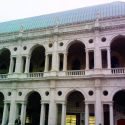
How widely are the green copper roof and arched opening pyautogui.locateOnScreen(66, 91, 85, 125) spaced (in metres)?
10.7

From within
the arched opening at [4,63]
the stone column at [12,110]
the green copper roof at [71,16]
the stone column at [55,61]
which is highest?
the green copper roof at [71,16]

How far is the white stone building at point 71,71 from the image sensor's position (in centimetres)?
2685

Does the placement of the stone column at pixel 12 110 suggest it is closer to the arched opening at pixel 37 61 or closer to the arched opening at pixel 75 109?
the arched opening at pixel 37 61

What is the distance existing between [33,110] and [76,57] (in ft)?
34.9

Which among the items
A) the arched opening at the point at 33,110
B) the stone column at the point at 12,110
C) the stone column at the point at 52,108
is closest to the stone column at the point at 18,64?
the stone column at the point at 12,110

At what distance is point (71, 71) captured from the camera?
28750mm

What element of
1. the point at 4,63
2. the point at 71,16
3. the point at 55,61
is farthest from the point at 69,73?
the point at 4,63

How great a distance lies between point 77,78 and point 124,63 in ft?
23.9

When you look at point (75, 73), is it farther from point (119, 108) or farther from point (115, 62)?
point (119, 108)

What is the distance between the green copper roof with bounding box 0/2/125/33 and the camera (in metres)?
31.7

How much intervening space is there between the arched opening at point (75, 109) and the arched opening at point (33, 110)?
598 centimetres

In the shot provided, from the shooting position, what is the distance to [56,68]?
2967 cm

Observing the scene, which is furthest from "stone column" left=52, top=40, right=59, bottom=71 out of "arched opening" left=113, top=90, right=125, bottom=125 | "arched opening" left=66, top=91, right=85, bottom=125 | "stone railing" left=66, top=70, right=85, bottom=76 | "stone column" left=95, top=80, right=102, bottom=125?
"arched opening" left=113, top=90, right=125, bottom=125

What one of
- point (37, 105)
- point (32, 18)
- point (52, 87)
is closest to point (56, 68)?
point (52, 87)
